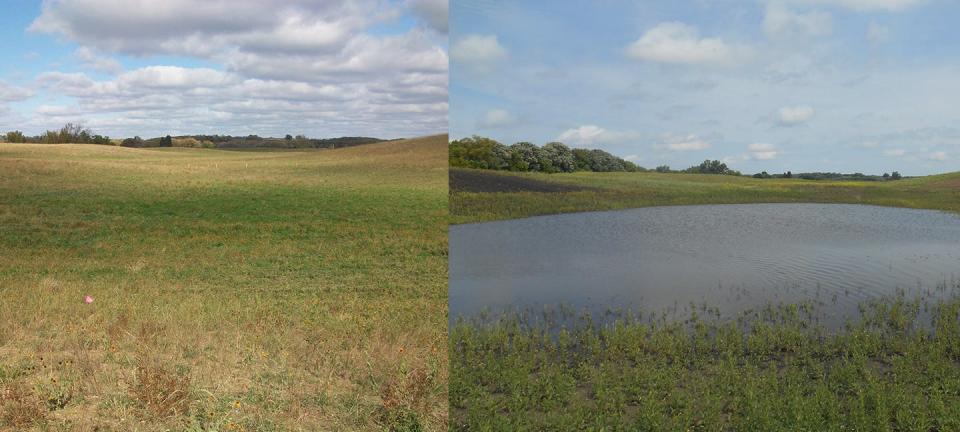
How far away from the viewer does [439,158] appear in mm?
49750

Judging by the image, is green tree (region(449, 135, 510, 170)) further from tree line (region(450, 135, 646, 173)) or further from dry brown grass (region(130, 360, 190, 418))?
dry brown grass (region(130, 360, 190, 418))

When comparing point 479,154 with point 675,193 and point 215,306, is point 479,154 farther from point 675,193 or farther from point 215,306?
point 215,306

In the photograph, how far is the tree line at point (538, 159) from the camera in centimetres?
545

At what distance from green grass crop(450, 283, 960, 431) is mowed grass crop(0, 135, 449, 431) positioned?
2.92 ft

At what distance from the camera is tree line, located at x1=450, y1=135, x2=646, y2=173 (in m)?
5.45

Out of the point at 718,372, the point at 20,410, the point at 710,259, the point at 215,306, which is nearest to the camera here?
the point at 718,372

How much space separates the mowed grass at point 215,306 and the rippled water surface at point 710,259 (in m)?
1.17

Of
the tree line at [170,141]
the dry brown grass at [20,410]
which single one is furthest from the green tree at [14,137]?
the dry brown grass at [20,410]

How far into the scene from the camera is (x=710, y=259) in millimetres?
5441

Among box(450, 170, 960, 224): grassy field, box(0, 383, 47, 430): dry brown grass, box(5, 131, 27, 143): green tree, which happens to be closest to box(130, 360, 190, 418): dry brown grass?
box(0, 383, 47, 430): dry brown grass

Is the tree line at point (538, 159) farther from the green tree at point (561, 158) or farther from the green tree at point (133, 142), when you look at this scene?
the green tree at point (133, 142)

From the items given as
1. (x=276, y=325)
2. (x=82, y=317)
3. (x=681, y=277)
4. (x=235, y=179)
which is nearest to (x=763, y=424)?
(x=681, y=277)

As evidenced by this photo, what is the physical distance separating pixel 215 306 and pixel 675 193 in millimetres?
7204

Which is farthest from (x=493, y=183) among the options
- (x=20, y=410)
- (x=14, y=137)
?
(x=14, y=137)
